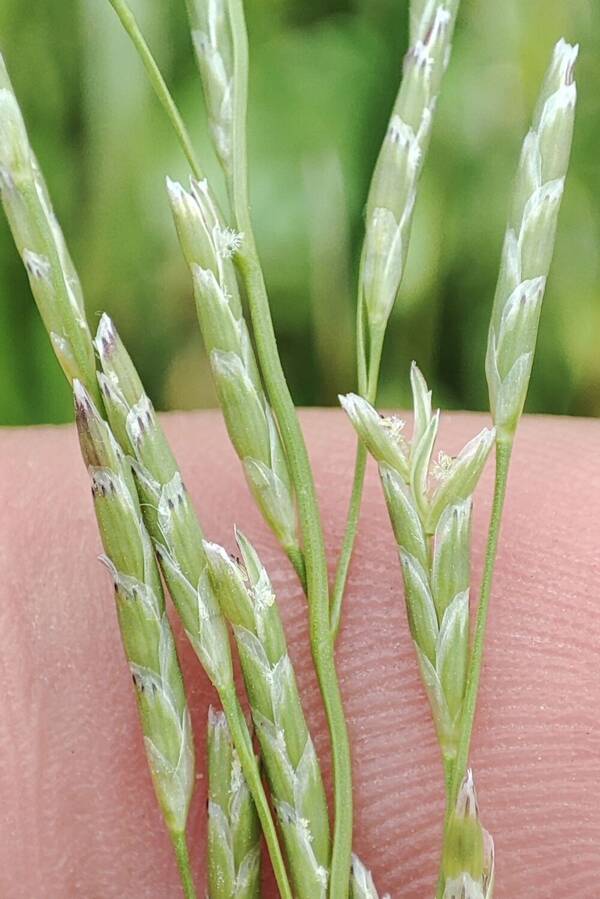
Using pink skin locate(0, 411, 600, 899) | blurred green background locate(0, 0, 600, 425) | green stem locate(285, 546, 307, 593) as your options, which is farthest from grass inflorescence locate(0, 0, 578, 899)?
blurred green background locate(0, 0, 600, 425)

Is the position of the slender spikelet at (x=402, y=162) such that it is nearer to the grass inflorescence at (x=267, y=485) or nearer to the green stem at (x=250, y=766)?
the grass inflorescence at (x=267, y=485)

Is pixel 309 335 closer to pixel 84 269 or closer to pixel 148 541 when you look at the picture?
pixel 84 269

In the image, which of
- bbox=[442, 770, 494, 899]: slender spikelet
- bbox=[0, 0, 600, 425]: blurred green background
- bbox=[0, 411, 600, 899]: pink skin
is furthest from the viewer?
bbox=[0, 0, 600, 425]: blurred green background

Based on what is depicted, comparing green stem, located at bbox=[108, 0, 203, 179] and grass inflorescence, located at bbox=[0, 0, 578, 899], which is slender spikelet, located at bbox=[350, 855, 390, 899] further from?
green stem, located at bbox=[108, 0, 203, 179]

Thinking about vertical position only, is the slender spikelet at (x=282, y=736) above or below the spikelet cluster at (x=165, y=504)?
below

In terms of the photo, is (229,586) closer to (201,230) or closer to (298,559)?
(298,559)

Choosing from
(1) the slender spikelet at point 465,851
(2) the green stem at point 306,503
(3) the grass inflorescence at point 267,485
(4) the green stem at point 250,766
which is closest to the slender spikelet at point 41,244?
(3) the grass inflorescence at point 267,485

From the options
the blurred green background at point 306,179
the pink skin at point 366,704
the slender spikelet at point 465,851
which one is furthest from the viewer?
the blurred green background at point 306,179
